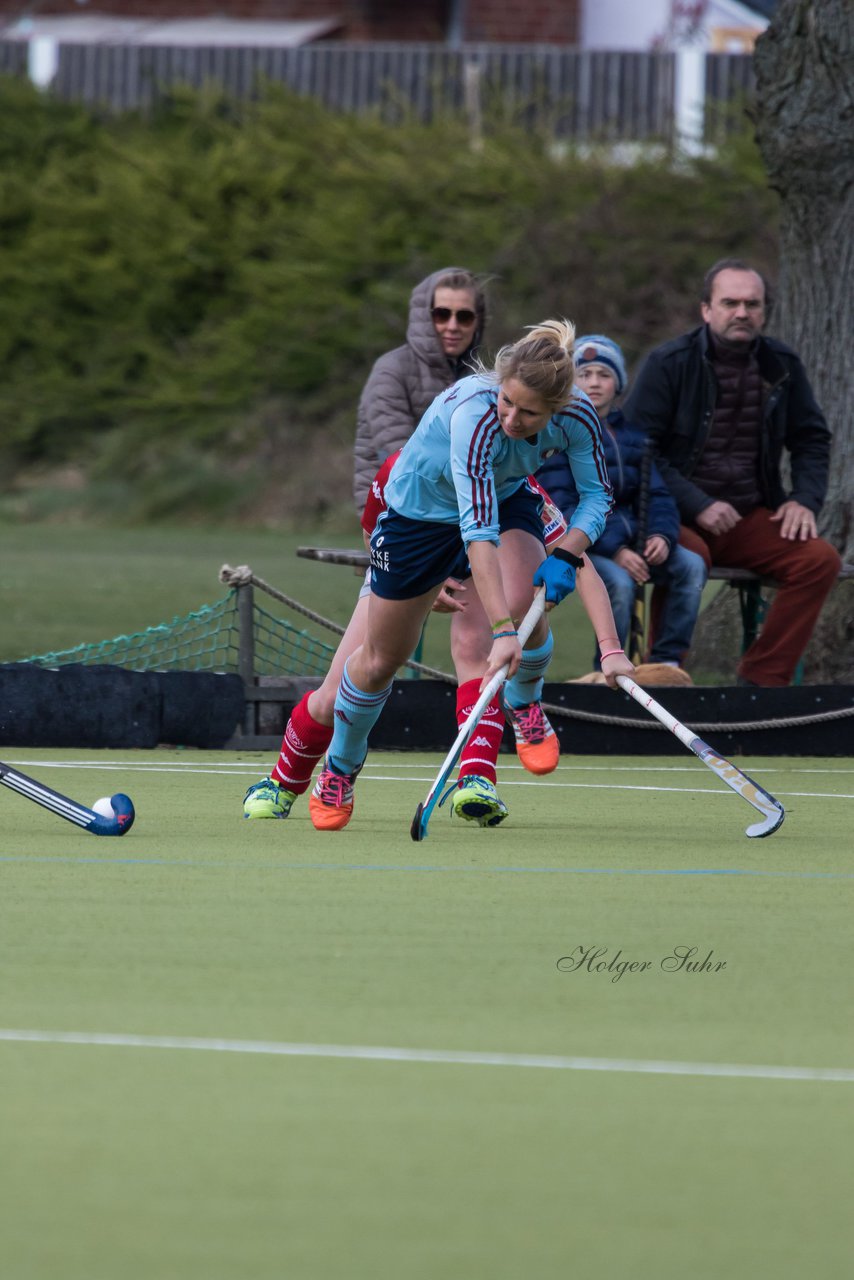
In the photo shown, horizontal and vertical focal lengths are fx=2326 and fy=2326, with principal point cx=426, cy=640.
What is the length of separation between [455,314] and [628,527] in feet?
5.07

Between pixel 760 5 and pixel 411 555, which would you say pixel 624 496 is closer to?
pixel 411 555

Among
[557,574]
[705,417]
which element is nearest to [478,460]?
[557,574]

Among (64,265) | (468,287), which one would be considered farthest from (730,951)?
(64,265)

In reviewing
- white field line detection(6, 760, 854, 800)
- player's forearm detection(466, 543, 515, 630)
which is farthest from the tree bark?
player's forearm detection(466, 543, 515, 630)

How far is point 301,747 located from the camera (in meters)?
6.80

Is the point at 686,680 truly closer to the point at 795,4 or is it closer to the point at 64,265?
the point at 795,4

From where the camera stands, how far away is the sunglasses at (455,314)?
838 centimetres

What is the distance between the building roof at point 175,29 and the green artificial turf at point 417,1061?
93.7 feet

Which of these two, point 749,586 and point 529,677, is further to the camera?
point 749,586

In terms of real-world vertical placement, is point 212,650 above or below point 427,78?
below

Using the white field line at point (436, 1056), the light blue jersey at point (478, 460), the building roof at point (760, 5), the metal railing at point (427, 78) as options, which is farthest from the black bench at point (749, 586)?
the building roof at point (760, 5)

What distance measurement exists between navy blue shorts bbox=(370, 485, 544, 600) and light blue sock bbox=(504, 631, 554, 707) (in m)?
0.58

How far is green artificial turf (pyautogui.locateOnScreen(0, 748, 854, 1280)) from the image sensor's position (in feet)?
9.42

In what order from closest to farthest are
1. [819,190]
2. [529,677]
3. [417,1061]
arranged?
1. [417,1061]
2. [529,677]
3. [819,190]
